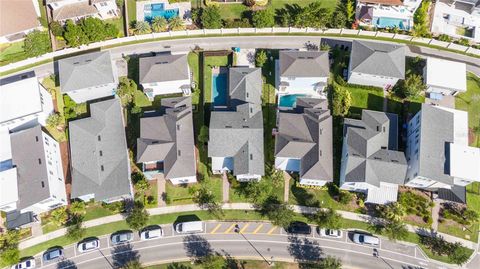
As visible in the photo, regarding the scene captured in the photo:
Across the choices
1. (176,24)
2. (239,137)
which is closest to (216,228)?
(239,137)

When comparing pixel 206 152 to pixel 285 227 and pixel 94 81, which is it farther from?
pixel 94 81

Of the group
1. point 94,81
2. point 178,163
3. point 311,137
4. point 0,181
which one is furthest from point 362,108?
point 0,181

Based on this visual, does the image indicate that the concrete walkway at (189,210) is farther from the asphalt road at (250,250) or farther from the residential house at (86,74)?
the residential house at (86,74)

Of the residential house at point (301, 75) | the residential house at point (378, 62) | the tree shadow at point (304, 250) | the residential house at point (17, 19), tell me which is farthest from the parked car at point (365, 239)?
the residential house at point (17, 19)

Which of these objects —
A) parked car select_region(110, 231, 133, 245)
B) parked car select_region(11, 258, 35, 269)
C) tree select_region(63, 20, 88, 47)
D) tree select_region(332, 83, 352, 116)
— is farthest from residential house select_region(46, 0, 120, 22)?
tree select_region(332, 83, 352, 116)

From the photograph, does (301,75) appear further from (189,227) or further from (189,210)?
(189,227)

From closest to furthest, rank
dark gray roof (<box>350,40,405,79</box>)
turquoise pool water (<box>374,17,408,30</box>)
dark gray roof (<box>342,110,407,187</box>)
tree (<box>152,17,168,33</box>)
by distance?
dark gray roof (<box>342,110,407,187</box>)
dark gray roof (<box>350,40,405,79</box>)
tree (<box>152,17,168,33</box>)
turquoise pool water (<box>374,17,408,30</box>)

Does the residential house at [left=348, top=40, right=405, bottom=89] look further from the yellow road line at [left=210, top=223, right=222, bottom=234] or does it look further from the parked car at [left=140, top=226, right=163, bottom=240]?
the parked car at [left=140, top=226, right=163, bottom=240]
